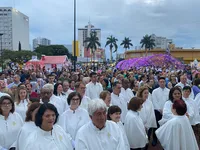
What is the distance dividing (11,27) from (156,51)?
102 meters

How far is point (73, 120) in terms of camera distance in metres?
5.36

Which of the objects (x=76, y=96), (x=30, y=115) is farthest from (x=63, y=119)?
(x=30, y=115)

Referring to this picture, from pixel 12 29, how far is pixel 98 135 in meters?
151

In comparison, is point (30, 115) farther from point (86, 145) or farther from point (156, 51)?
point (156, 51)

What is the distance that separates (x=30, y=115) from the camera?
4.49m

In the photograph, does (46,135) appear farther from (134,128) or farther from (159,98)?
(159,98)

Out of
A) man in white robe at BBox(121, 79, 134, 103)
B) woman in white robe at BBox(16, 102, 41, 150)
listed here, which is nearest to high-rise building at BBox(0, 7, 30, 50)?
man in white robe at BBox(121, 79, 134, 103)

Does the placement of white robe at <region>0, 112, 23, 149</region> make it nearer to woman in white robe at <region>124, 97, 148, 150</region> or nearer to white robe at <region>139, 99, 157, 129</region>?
woman in white robe at <region>124, 97, 148, 150</region>

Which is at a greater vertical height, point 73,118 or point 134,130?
point 73,118

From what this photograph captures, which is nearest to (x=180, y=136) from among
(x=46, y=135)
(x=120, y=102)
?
(x=46, y=135)

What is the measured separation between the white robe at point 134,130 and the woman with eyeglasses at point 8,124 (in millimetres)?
2244

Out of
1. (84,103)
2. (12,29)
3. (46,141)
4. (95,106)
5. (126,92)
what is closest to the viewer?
(46,141)

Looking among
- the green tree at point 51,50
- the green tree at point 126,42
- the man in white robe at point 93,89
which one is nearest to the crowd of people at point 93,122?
the man in white robe at point 93,89

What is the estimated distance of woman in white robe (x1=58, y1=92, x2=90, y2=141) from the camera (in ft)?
17.3
